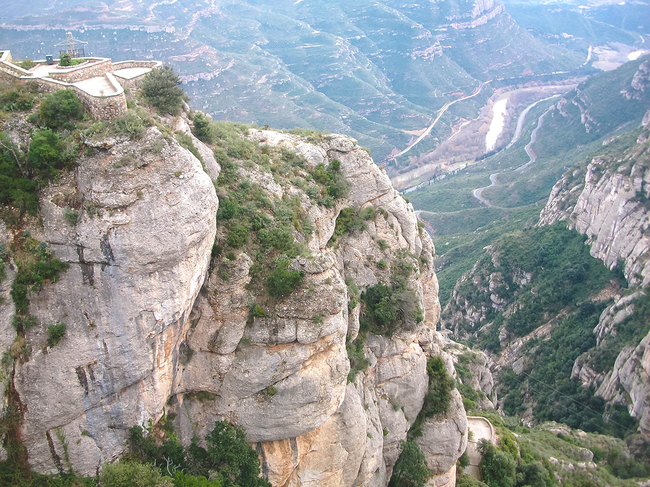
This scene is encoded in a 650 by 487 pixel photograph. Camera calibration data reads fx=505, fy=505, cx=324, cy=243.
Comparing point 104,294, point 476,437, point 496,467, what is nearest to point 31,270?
point 104,294

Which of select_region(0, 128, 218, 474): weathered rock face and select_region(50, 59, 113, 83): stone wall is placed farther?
select_region(50, 59, 113, 83): stone wall

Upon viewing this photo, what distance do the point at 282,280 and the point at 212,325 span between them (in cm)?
390

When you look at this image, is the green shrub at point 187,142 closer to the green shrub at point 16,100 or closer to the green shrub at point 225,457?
the green shrub at point 16,100

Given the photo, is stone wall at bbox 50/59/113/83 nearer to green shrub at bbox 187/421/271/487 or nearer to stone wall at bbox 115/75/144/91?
stone wall at bbox 115/75/144/91

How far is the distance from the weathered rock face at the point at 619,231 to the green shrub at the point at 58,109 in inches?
2442

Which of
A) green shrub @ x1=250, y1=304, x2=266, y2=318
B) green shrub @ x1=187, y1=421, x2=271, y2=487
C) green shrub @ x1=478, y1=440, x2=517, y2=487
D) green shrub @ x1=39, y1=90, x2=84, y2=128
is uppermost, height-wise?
green shrub @ x1=39, y1=90, x2=84, y2=128

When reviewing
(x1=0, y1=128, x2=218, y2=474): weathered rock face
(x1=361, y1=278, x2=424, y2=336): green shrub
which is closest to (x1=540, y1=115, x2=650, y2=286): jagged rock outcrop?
(x1=361, y1=278, x2=424, y2=336): green shrub

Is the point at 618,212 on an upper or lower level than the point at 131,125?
lower

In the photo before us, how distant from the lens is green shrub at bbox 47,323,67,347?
19500mm

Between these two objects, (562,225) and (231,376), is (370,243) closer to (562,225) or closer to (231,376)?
(231,376)

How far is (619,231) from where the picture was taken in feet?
260

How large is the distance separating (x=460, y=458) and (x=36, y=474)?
29502mm

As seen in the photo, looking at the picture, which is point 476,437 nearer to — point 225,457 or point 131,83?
point 225,457

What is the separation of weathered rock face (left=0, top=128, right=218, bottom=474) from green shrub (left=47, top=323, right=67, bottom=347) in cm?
20
